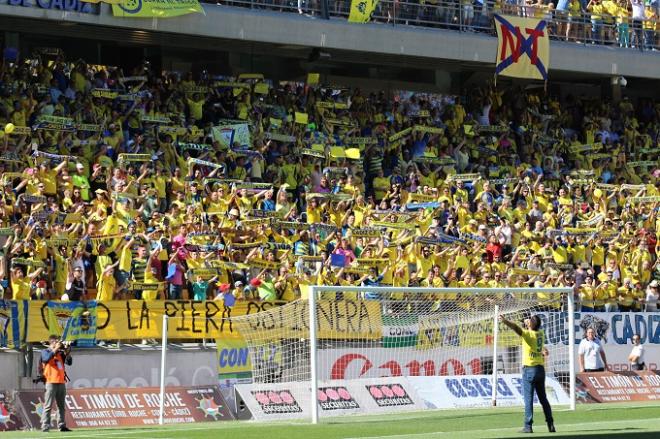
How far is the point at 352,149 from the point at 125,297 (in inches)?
415

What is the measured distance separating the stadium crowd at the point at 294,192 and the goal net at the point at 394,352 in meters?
1.63

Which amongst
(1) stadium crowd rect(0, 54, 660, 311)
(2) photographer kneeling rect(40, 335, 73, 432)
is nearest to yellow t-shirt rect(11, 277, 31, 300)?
(1) stadium crowd rect(0, 54, 660, 311)

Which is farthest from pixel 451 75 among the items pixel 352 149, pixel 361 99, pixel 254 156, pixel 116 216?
pixel 116 216

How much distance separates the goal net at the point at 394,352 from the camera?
74.5ft

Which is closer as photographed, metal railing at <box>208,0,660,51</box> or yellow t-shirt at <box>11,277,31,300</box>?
yellow t-shirt at <box>11,277,31,300</box>

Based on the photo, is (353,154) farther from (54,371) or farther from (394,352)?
(54,371)

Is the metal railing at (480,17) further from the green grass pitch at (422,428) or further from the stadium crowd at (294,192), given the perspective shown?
the green grass pitch at (422,428)

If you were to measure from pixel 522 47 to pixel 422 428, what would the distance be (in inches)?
802

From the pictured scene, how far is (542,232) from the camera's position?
32.5 m

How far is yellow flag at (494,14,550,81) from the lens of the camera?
3759 centimetres

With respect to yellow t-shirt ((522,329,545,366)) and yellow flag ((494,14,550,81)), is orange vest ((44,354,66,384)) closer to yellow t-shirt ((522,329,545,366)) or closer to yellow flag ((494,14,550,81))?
yellow t-shirt ((522,329,545,366))

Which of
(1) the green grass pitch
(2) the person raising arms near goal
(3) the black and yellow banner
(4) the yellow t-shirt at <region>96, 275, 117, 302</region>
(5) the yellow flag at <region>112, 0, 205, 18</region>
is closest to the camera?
(1) the green grass pitch

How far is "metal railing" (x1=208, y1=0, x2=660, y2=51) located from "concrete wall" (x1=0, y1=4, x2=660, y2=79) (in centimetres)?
31

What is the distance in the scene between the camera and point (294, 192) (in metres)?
31.9
